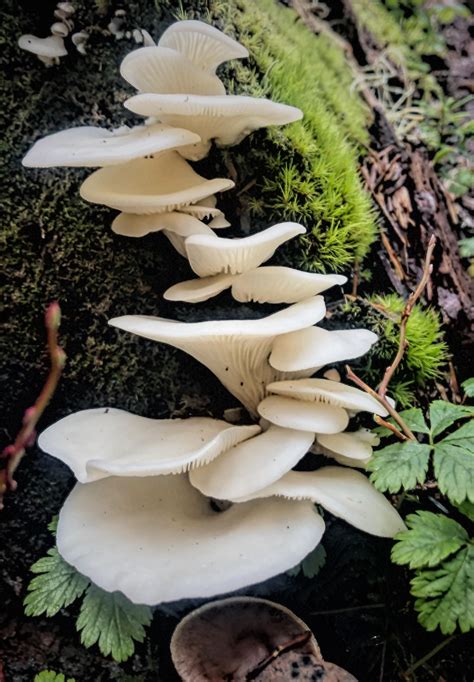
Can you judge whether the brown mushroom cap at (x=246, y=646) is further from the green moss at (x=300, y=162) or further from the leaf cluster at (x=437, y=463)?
the green moss at (x=300, y=162)

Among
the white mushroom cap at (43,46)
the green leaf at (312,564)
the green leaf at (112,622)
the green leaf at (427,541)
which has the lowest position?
the green leaf at (112,622)

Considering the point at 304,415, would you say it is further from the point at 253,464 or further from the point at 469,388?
the point at 469,388

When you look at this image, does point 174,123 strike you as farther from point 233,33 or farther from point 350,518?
point 350,518

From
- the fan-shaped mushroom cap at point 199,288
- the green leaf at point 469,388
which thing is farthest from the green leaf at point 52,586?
the green leaf at point 469,388

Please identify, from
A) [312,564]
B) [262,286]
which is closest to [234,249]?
[262,286]

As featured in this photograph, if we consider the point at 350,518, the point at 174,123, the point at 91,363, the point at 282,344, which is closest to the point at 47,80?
the point at 174,123

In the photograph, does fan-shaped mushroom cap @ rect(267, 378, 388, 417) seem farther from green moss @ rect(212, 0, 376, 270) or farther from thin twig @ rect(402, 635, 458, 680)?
thin twig @ rect(402, 635, 458, 680)

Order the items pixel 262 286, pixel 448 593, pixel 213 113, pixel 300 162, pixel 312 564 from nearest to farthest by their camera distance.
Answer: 1. pixel 448 593
2. pixel 213 113
3. pixel 262 286
4. pixel 312 564
5. pixel 300 162

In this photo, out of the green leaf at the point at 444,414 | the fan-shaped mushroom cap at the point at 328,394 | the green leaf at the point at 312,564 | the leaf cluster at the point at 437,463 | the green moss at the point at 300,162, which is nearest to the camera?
the leaf cluster at the point at 437,463
